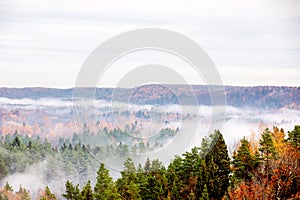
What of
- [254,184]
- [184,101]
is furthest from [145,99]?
[254,184]

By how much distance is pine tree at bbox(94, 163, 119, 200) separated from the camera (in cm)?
2698

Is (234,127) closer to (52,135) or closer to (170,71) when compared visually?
(52,135)

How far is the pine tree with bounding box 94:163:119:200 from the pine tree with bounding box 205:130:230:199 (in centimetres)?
565

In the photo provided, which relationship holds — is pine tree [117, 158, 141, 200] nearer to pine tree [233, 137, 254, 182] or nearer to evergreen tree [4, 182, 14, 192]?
pine tree [233, 137, 254, 182]

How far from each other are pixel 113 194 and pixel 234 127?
80.1m

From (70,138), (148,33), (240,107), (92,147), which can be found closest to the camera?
(148,33)

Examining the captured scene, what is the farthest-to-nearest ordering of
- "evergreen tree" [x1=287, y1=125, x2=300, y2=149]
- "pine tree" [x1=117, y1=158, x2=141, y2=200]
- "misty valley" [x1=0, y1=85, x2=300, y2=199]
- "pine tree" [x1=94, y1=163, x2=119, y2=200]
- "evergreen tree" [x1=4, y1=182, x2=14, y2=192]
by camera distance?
1. "evergreen tree" [x1=4, y1=182, x2=14, y2=192]
2. "evergreen tree" [x1=287, y1=125, x2=300, y2=149]
3. "misty valley" [x1=0, y1=85, x2=300, y2=199]
4. "pine tree" [x1=117, y1=158, x2=141, y2=200]
5. "pine tree" [x1=94, y1=163, x2=119, y2=200]

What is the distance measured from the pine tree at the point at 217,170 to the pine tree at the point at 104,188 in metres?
5.65

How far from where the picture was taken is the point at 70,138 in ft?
339

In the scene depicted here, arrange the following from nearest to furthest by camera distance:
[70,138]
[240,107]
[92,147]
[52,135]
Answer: [92,147], [70,138], [52,135], [240,107]

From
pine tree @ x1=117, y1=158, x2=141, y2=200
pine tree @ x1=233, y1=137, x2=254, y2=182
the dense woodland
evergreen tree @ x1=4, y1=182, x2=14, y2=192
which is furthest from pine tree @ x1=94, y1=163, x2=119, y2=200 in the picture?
evergreen tree @ x1=4, y1=182, x2=14, y2=192

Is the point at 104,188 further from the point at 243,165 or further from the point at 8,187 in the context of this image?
the point at 8,187

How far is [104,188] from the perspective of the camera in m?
27.5

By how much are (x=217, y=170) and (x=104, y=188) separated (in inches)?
261
